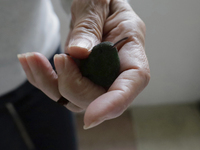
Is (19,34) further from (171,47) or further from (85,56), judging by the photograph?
(171,47)

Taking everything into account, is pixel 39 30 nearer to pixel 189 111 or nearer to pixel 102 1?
pixel 102 1

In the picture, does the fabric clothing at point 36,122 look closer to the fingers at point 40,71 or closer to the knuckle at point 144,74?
the fingers at point 40,71

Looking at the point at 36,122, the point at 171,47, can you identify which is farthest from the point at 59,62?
the point at 171,47

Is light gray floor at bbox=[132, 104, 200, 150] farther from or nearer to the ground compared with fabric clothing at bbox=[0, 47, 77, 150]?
nearer to the ground

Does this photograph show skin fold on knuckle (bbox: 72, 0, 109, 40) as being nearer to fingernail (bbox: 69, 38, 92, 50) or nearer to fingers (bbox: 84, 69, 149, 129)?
fingernail (bbox: 69, 38, 92, 50)

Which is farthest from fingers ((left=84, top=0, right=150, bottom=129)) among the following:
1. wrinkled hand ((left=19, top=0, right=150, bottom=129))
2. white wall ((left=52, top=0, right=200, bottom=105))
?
white wall ((left=52, top=0, right=200, bottom=105))
